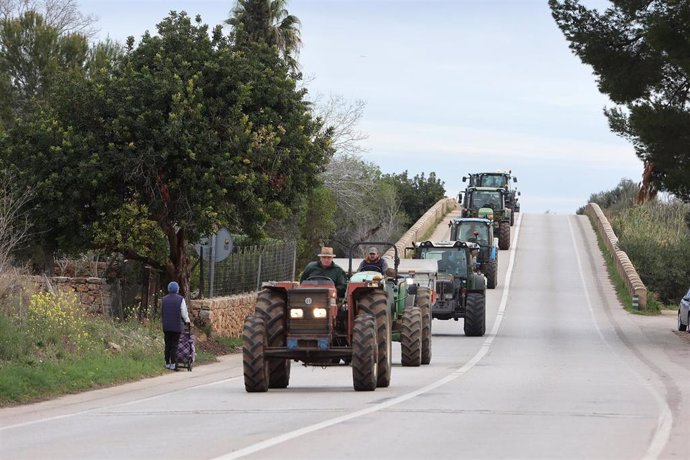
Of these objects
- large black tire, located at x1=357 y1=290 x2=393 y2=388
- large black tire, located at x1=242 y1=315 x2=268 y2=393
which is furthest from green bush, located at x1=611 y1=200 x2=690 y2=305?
large black tire, located at x1=242 y1=315 x2=268 y2=393

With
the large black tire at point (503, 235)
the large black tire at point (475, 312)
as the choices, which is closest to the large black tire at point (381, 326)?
the large black tire at point (475, 312)

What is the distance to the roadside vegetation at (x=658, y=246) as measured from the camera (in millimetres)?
57250

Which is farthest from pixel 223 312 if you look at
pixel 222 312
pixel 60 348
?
pixel 60 348

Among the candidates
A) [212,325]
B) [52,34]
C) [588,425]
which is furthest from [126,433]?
[52,34]

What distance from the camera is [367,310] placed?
19.7 m

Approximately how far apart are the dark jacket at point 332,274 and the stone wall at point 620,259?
30761 mm

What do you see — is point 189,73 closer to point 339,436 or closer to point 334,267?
point 334,267

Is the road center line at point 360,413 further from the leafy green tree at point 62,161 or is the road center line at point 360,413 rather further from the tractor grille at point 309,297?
the leafy green tree at point 62,161

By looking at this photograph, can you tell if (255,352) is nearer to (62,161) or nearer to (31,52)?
(62,161)

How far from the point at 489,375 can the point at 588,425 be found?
8.63 m

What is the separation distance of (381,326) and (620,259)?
41.6 metres

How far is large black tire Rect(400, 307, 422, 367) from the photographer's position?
23875 mm

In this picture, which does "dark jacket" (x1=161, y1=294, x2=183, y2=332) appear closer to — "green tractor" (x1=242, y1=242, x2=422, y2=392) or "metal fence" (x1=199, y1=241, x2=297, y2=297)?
"green tractor" (x1=242, y1=242, x2=422, y2=392)

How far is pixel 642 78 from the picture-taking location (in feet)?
128
